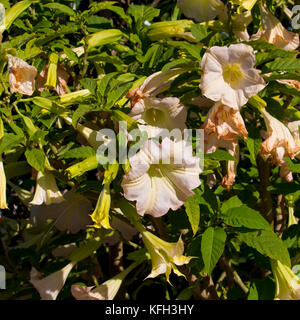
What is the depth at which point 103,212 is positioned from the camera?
56.1 inches

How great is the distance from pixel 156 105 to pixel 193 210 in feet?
1.22

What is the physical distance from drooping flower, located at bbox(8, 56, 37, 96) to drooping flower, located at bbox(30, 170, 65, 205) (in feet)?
0.98

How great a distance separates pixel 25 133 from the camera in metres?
1.56

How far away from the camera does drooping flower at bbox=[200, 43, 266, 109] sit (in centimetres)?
143

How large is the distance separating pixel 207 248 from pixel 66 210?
707mm

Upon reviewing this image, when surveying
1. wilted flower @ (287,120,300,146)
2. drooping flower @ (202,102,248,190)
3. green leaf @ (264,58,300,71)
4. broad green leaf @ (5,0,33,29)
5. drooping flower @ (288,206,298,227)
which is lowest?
drooping flower @ (288,206,298,227)

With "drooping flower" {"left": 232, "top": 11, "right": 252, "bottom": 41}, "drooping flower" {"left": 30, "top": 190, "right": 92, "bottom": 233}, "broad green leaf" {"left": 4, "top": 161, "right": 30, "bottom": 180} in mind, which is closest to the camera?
"broad green leaf" {"left": 4, "top": 161, "right": 30, "bottom": 180}

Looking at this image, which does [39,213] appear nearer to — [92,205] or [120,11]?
[92,205]

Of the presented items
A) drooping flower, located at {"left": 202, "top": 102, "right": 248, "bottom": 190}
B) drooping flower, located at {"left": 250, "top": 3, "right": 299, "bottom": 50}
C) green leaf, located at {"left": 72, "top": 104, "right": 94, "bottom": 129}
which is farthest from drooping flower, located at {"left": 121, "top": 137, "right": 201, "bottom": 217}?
drooping flower, located at {"left": 250, "top": 3, "right": 299, "bottom": 50}

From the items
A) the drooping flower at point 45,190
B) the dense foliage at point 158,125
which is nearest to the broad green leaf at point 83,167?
the dense foliage at point 158,125

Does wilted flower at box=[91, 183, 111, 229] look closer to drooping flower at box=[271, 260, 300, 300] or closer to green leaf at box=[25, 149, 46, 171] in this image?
green leaf at box=[25, 149, 46, 171]

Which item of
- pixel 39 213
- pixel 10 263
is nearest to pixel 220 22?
pixel 39 213

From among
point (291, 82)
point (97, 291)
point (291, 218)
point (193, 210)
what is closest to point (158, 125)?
point (193, 210)

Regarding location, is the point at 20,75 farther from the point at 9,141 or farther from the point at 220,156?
the point at 220,156
